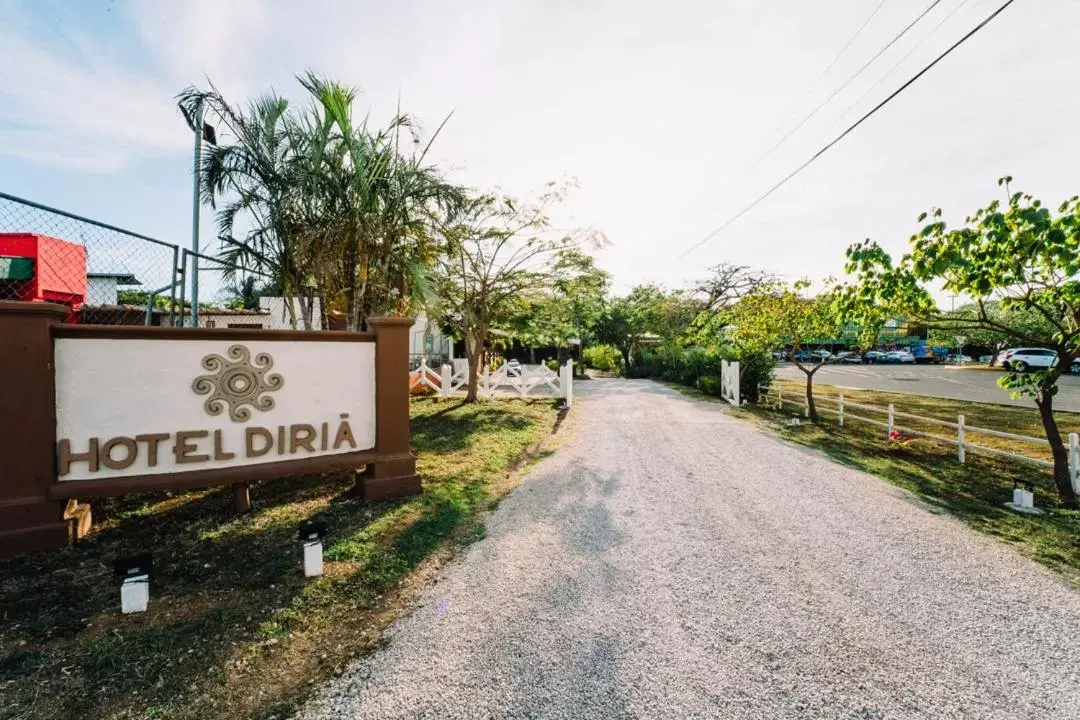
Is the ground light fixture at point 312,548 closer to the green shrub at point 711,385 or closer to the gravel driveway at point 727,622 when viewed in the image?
the gravel driveway at point 727,622

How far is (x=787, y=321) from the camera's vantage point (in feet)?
37.6

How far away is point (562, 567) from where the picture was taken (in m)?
3.74

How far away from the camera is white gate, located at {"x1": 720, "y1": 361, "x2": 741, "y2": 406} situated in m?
14.2

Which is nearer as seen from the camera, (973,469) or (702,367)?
(973,469)

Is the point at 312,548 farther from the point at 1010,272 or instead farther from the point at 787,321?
the point at 787,321

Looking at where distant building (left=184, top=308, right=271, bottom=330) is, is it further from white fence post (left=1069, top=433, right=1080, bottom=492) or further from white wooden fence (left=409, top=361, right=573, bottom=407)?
white fence post (left=1069, top=433, right=1080, bottom=492)

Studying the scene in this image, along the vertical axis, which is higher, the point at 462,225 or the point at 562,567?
the point at 462,225

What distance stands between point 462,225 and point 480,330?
10.0 feet

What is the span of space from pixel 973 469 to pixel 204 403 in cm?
1069

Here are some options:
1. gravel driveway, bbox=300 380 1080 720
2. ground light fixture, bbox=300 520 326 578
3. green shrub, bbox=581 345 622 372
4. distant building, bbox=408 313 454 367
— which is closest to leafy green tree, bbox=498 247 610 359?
distant building, bbox=408 313 454 367

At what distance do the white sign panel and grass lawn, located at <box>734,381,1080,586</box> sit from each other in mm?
6753

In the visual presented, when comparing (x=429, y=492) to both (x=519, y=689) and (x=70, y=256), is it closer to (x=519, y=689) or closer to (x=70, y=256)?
(x=519, y=689)

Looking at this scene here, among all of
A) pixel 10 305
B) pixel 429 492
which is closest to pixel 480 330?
pixel 429 492

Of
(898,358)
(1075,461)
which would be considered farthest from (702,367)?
(898,358)
